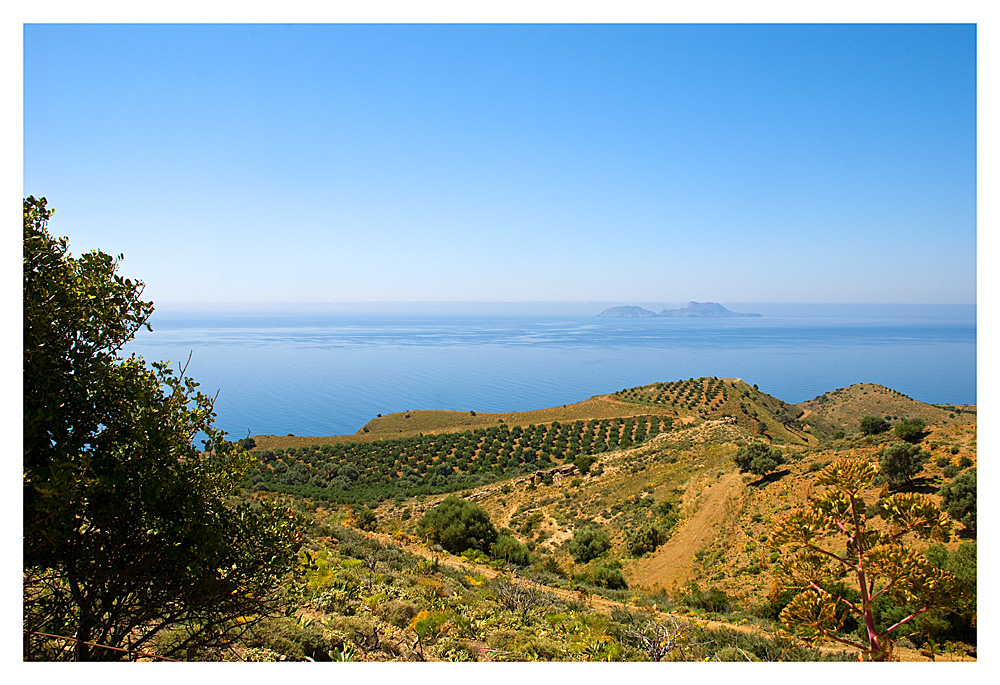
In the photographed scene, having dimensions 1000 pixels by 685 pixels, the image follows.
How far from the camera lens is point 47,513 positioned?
7.96 ft

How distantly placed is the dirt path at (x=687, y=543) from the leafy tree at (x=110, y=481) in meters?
9.77

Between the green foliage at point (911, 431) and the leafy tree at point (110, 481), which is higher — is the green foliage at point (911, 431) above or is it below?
below

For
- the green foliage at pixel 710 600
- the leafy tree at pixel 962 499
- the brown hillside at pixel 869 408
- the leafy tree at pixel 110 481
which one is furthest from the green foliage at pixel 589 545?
the brown hillside at pixel 869 408

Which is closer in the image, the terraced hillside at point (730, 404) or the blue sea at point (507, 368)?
the terraced hillside at point (730, 404)

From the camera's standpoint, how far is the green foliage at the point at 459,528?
12.8 meters

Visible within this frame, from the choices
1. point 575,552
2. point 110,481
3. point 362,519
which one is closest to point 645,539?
point 575,552

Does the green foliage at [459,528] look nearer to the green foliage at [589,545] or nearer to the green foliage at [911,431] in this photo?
the green foliage at [589,545]

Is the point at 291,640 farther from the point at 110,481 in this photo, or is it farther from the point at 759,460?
the point at 759,460

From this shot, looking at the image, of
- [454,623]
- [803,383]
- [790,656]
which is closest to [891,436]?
[790,656]

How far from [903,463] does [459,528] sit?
419 inches

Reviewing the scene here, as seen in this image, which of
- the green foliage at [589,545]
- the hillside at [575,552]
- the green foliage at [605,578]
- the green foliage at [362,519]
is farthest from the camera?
the green foliage at [362,519]

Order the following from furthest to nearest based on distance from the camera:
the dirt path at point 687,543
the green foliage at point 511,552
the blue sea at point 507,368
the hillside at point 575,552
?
1. the blue sea at point 507,368
2. the green foliage at point 511,552
3. the dirt path at point 687,543
4. the hillside at point 575,552

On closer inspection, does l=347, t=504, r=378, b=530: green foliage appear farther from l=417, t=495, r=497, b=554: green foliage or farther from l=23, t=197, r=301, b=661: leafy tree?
l=23, t=197, r=301, b=661: leafy tree
